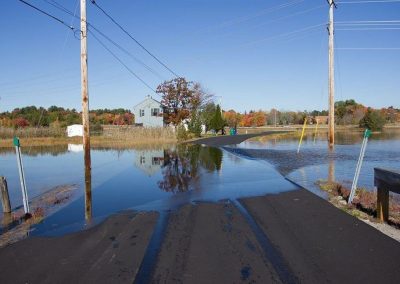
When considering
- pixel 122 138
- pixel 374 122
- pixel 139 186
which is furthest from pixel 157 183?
pixel 374 122

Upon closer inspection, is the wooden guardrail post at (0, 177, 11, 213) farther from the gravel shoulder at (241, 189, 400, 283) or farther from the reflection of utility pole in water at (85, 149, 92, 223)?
the gravel shoulder at (241, 189, 400, 283)

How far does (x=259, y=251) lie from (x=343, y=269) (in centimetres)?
131

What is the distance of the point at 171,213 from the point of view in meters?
9.24

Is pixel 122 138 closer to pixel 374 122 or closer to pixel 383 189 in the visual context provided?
pixel 383 189

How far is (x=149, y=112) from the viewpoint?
68.6 metres

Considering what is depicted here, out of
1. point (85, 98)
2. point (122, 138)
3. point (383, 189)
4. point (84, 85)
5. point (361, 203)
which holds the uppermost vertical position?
point (84, 85)

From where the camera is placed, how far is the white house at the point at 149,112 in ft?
221

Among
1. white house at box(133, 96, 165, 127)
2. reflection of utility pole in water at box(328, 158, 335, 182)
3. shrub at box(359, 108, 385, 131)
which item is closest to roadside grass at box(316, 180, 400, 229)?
reflection of utility pole in water at box(328, 158, 335, 182)

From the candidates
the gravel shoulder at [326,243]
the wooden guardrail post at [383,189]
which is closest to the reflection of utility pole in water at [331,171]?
the gravel shoulder at [326,243]

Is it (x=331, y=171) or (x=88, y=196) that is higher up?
(x=331, y=171)

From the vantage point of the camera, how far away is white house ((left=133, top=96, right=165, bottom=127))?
67312 millimetres

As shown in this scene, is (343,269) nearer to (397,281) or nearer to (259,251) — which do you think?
(397,281)

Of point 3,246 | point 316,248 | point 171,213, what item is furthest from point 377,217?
point 3,246

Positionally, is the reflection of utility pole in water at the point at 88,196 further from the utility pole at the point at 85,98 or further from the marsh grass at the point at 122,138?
the marsh grass at the point at 122,138
